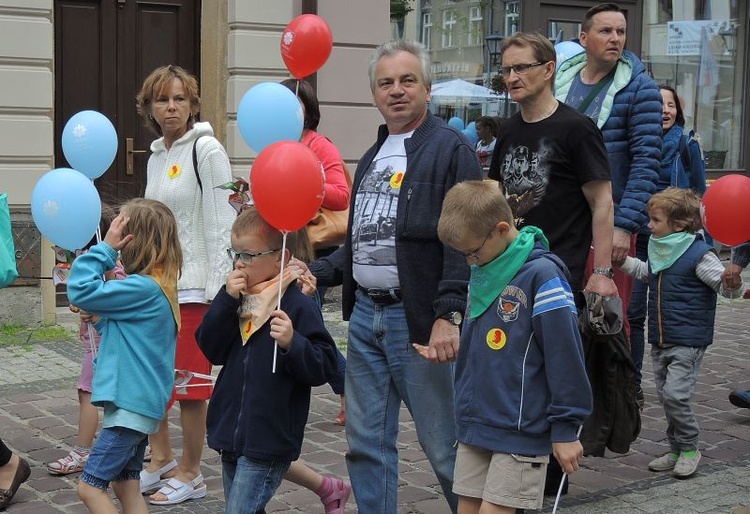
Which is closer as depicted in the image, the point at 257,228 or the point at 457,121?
the point at 257,228

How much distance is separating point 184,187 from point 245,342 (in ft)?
5.07

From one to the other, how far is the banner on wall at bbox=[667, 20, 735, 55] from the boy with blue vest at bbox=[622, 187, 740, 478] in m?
9.20

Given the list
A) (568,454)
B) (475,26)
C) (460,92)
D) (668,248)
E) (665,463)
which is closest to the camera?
(568,454)

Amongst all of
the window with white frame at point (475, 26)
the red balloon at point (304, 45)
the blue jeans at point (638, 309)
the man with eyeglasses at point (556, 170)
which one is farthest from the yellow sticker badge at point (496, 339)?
the window with white frame at point (475, 26)

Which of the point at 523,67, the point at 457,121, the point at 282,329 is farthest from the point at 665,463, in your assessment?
the point at 457,121

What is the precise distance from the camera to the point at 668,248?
609cm

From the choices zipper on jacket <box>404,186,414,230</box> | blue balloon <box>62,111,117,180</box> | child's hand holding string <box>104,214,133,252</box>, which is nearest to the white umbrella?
blue balloon <box>62,111,117,180</box>

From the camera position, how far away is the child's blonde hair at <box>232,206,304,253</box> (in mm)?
4188

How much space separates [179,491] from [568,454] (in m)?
2.32

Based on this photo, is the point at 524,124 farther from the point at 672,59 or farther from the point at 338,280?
the point at 672,59

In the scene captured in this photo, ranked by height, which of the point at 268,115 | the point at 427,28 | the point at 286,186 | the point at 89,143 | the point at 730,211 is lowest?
the point at 730,211

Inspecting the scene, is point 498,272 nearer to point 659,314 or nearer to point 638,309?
point 659,314

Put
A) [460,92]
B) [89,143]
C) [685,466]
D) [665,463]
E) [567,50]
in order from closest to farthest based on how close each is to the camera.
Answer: [89,143], [685,466], [665,463], [567,50], [460,92]

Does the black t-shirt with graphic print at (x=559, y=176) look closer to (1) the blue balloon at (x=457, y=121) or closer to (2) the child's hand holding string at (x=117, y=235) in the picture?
(2) the child's hand holding string at (x=117, y=235)
